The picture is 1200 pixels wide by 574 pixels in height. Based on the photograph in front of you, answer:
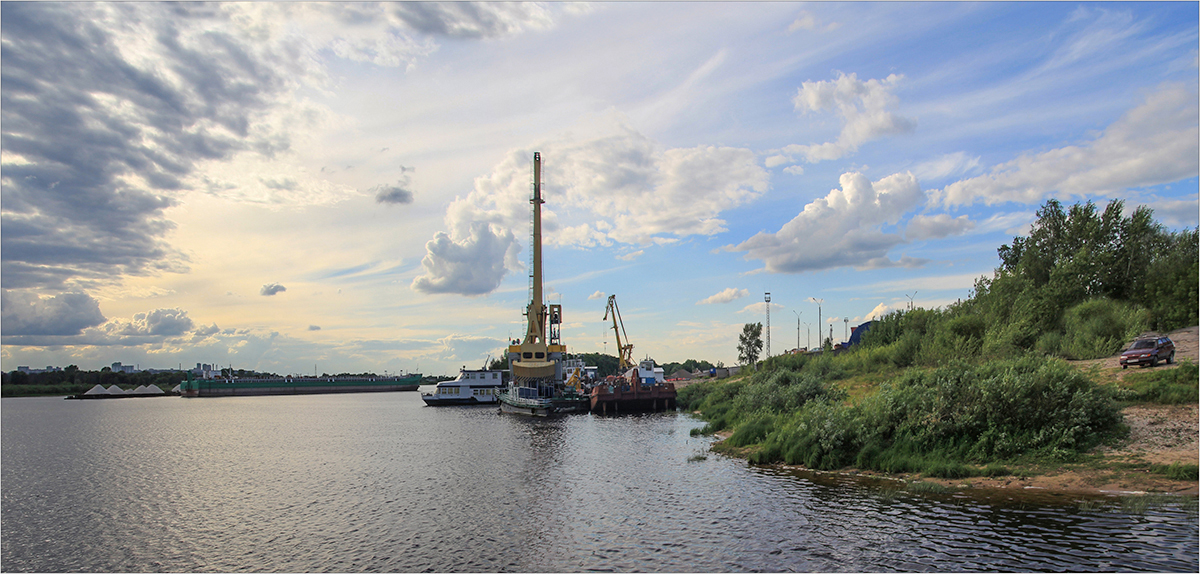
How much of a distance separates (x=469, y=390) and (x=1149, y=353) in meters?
100

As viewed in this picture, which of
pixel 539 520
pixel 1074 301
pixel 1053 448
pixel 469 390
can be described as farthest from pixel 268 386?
pixel 1053 448

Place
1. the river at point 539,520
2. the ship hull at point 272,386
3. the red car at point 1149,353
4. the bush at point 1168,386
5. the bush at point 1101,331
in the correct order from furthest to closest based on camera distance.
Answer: the ship hull at point 272,386
the bush at point 1101,331
the red car at point 1149,353
the bush at point 1168,386
the river at point 539,520

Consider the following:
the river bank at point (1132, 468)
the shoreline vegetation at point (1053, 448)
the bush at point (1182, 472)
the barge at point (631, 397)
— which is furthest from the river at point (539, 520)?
A: the barge at point (631, 397)

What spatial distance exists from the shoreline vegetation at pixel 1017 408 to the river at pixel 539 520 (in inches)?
93.5

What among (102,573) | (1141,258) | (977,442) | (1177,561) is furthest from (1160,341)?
(102,573)

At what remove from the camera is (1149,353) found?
110 feet

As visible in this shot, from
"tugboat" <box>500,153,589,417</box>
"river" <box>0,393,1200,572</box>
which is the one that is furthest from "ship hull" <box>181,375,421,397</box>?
"river" <box>0,393,1200,572</box>

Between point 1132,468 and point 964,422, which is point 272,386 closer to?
point 964,422

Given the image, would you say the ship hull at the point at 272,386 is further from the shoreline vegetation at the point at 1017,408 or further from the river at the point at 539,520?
the shoreline vegetation at the point at 1017,408

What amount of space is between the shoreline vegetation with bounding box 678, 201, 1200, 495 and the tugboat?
99.0ft

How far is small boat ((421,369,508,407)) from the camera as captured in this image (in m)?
112

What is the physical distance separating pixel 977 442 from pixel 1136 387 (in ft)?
32.7

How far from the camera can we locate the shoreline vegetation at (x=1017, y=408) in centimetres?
2353

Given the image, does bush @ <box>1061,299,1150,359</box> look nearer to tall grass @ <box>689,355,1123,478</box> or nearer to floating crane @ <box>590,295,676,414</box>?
tall grass @ <box>689,355,1123,478</box>
